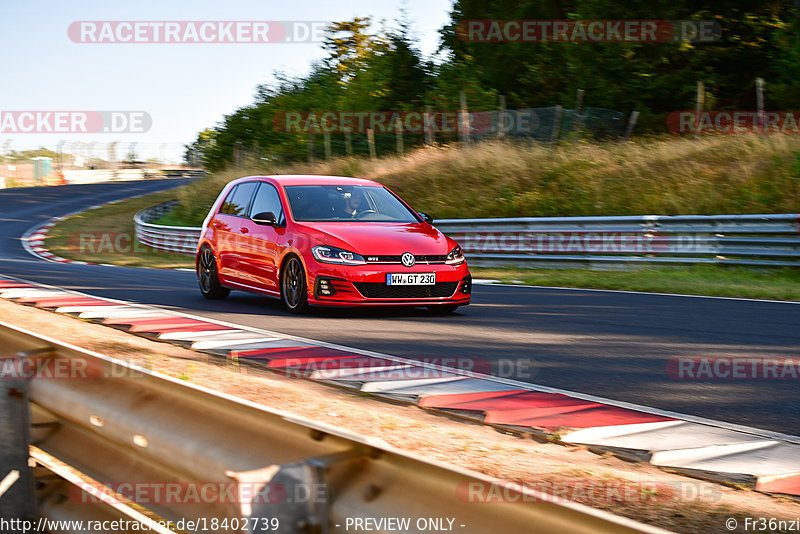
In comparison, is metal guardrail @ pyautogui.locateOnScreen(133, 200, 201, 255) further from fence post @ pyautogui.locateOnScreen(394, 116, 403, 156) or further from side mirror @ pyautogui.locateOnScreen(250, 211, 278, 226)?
side mirror @ pyautogui.locateOnScreen(250, 211, 278, 226)

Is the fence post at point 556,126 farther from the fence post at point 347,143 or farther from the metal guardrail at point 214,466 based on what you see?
the metal guardrail at point 214,466

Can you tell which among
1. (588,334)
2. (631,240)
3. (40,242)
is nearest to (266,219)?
(588,334)

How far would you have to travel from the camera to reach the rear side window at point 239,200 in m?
11.4

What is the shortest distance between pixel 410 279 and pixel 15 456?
20.6ft

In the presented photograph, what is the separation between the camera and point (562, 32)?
29.4m

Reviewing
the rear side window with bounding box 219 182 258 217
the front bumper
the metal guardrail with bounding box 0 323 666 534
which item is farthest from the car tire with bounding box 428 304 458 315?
the metal guardrail with bounding box 0 323 666 534

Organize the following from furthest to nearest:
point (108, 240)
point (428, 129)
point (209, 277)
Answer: point (108, 240) < point (428, 129) < point (209, 277)

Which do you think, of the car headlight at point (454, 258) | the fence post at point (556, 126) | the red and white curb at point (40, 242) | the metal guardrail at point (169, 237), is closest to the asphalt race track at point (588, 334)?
the car headlight at point (454, 258)

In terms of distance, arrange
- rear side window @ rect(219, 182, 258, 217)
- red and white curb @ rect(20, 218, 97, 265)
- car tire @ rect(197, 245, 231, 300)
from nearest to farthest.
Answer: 1. rear side window @ rect(219, 182, 258, 217)
2. car tire @ rect(197, 245, 231, 300)
3. red and white curb @ rect(20, 218, 97, 265)

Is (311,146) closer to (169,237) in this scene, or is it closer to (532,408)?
(169,237)

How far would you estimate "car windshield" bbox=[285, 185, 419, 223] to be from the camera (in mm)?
10336

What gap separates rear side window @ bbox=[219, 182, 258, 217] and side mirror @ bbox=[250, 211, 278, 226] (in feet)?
2.82

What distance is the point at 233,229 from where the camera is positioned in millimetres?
11320

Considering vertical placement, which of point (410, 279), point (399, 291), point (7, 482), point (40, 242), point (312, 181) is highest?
point (312, 181)
